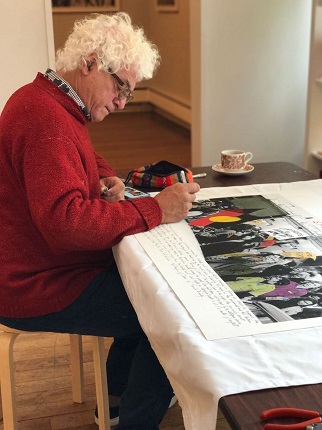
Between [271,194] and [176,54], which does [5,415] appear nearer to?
[271,194]

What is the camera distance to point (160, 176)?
1.87 meters

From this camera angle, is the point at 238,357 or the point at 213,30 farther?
the point at 213,30

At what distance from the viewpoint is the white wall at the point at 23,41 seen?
331 cm

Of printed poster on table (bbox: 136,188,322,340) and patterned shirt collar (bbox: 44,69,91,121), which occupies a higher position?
patterned shirt collar (bbox: 44,69,91,121)

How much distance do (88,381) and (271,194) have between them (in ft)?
3.20

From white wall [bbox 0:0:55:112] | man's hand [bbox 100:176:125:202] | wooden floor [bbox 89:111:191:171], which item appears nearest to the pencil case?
man's hand [bbox 100:176:125:202]

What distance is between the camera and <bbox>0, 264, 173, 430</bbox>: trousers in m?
1.49

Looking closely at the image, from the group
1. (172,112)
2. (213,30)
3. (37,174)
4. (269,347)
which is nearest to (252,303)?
(269,347)

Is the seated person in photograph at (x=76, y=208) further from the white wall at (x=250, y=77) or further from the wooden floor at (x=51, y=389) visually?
the white wall at (x=250, y=77)

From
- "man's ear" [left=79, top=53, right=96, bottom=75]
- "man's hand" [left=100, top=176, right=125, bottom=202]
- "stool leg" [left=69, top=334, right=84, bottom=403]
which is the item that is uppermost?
"man's ear" [left=79, top=53, right=96, bottom=75]

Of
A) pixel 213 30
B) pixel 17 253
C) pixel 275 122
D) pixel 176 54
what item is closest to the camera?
pixel 17 253

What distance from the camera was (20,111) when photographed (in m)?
1.48

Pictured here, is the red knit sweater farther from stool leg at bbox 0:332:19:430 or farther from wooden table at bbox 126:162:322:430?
wooden table at bbox 126:162:322:430

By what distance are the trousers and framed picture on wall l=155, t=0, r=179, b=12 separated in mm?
5486
